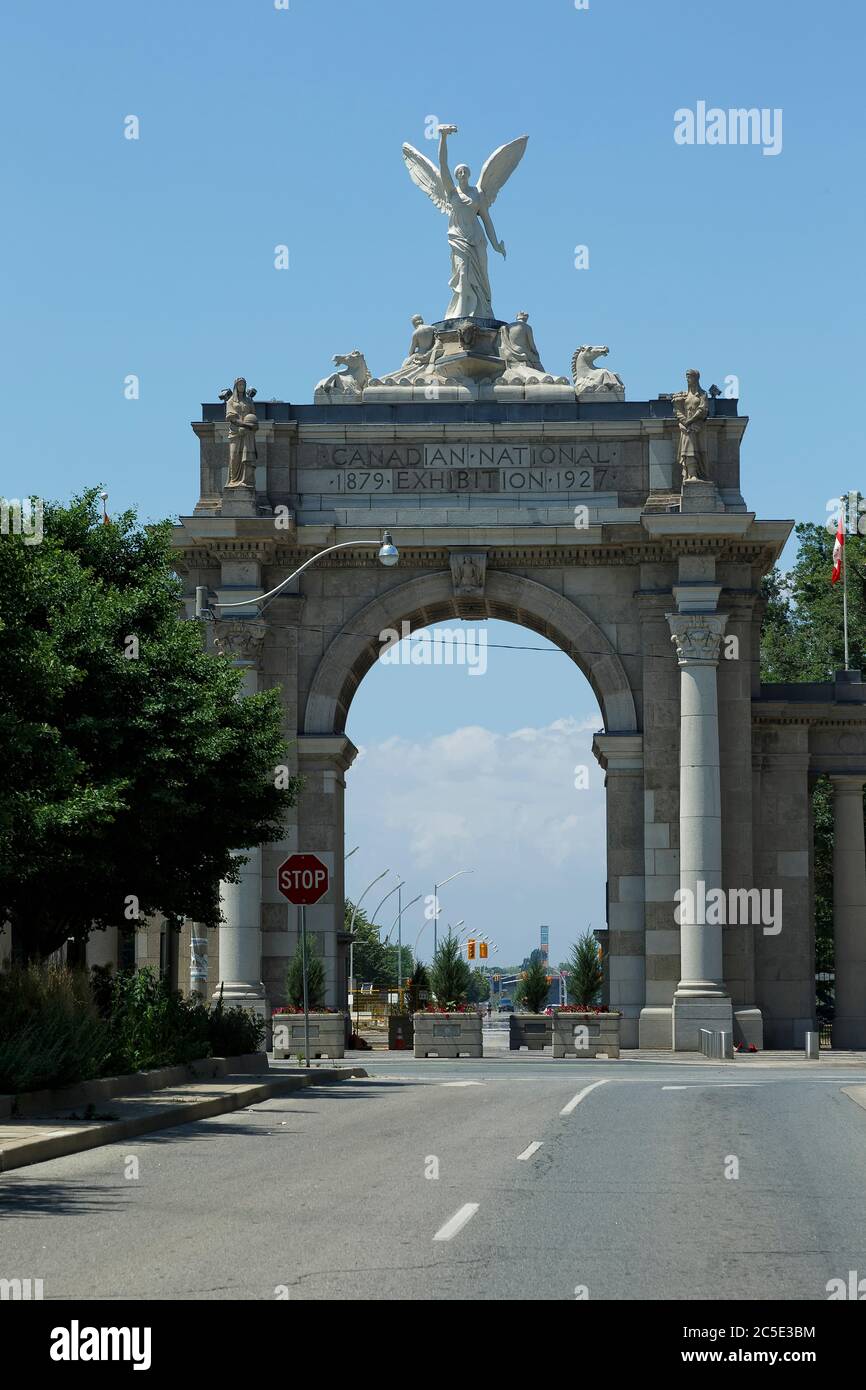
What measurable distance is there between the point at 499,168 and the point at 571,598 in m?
11.7

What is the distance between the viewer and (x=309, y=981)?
45094mm

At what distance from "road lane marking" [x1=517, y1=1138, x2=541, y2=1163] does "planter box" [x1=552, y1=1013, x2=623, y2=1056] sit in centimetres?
2501

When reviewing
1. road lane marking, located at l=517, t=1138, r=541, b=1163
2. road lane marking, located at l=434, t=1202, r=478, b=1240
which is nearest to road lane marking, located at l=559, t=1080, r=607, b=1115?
road lane marking, located at l=517, t=1138, r=541, b=1163

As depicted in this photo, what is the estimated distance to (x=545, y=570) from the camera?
4800 centimetres

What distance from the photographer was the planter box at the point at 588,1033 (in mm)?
44344

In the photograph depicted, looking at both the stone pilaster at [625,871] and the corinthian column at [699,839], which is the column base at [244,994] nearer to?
the stone pilaster at [625,871]

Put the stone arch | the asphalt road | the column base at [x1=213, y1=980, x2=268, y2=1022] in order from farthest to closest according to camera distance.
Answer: the stone arch → the column base at [x1=213, y1=980, x2=268, y2=1022] → the asphalt road

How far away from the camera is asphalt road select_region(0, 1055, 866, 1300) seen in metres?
10.6

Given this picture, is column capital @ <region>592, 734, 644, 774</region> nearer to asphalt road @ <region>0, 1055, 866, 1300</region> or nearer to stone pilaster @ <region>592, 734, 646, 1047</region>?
stone pilaster @ <region>592, 734, 646, 1047</region>

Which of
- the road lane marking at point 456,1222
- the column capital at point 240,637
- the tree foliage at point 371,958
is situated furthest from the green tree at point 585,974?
the tree foliage at point 371,958

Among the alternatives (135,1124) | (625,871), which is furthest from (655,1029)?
(135,1124)

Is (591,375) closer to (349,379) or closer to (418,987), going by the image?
(349,379)
